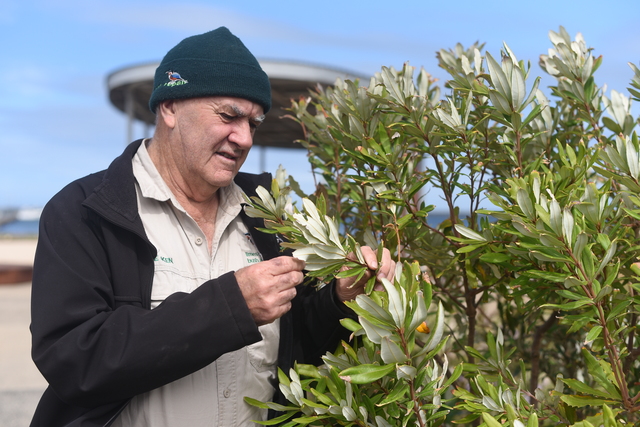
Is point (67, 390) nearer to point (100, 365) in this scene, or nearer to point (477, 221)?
point (100, 365)

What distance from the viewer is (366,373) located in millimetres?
1548

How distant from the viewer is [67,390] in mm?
1793

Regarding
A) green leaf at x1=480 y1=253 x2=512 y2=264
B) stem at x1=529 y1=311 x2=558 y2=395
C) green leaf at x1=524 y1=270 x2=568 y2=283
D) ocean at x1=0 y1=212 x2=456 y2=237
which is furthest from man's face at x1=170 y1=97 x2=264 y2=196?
ocean at x1=0 y1=212 x2=456 y2=237

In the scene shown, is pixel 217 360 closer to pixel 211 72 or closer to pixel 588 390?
pixel 211 72

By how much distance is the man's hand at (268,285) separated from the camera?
1.78 meters

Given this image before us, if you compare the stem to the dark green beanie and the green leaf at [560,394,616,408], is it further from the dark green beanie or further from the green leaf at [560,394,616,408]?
the dark green beanie

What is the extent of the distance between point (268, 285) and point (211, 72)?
2.95 feet

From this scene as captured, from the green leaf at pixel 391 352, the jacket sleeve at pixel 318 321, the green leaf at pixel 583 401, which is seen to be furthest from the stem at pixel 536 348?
the green leaf at pixel 391 352

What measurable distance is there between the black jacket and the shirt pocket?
448mm

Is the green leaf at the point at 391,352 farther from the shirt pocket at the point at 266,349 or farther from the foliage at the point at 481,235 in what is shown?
the shirt pocket at the point at 266,349

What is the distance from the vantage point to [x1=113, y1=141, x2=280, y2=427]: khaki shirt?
78.7 inches

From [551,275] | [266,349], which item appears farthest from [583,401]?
[266,349]

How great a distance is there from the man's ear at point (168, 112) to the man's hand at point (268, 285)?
801 millimetres

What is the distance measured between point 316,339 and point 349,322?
879mm
